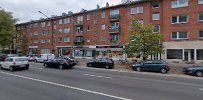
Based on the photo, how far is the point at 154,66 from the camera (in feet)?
95.5

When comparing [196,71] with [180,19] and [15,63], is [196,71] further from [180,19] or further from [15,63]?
[180,19]

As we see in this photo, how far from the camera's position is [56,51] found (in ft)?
237

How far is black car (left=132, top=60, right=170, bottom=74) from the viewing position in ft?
93.6

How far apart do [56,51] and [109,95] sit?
6102cm

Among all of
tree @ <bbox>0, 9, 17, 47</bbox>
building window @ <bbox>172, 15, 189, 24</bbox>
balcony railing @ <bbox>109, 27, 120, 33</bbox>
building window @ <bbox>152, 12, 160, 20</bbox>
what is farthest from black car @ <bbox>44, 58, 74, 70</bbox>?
tree @ <bbox>0, 9, 17, 47</bbox>

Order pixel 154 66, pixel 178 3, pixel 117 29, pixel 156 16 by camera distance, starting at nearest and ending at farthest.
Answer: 1. pixel 154 66
2. pixel 178 3
3. pixel 156 16
4. pixel 117 29

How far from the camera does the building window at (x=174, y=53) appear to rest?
4466 centimetres

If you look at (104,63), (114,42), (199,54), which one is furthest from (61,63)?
(114,42)

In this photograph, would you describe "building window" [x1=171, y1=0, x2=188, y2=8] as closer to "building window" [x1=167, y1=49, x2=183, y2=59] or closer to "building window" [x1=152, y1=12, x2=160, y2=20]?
"building window" [x1=152, y1=12, x2=160, y2=20]

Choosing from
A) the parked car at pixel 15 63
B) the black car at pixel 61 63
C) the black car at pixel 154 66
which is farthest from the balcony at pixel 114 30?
the parked car at pixel 15 63

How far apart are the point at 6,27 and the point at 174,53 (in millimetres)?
49467

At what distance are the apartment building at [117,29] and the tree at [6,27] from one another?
7.57 m

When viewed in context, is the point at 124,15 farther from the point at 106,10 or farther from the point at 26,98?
the point at 26,98

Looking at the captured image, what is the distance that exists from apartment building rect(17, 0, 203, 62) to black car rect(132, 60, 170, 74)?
47.8 feet
